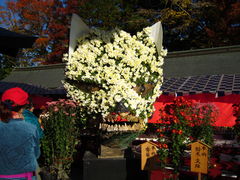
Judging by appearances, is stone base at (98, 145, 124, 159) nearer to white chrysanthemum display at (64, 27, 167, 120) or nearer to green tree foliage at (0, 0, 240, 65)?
white chrysanthemum display at (64, 27, 167, 120)

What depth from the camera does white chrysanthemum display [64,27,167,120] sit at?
3.45 m

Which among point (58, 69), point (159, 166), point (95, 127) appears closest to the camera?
point (159, 166)

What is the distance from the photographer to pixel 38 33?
2192cm

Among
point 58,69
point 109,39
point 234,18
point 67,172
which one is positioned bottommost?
point 67,172

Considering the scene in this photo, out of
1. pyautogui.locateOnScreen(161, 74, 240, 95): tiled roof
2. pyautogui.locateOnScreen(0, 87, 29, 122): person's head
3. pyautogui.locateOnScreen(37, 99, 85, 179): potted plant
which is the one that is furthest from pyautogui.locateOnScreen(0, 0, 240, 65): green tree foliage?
pyautogui.locateOnScreen(0, 87, 29, 122): person's head

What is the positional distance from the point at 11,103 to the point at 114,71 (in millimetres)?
1510

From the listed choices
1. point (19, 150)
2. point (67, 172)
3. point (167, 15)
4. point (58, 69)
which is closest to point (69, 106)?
point (67, 172)

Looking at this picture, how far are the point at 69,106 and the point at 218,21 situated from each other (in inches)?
558

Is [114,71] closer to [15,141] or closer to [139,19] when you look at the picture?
[15,141]

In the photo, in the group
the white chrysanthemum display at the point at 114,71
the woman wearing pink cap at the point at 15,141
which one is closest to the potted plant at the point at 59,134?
the white chrysanthemum display at the point at 114,71

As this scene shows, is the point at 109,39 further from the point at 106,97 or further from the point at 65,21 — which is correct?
the point at 65,21

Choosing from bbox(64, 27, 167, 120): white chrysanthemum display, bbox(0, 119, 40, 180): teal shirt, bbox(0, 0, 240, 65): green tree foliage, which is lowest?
bbox(0, 119, 40, 180): teal shirt

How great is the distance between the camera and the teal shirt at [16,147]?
88.4 inches

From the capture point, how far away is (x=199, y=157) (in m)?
3.34
